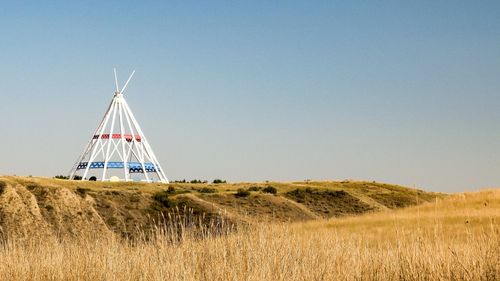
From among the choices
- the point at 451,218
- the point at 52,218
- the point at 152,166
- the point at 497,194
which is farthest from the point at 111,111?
the point at 451,218

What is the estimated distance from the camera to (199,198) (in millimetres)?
63781

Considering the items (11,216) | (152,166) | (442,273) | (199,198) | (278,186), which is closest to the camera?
Answer: (442,273)

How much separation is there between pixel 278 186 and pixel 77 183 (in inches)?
992

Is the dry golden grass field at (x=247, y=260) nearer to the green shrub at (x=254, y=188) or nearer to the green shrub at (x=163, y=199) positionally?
the green shrub at (x=163, y=199)

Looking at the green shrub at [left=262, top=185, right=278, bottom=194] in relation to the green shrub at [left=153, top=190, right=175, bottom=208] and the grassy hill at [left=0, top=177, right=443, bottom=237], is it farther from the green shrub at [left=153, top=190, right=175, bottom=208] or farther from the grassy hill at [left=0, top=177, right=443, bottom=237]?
the green shrub at [left=153, top=190, right=175, bottom=208]

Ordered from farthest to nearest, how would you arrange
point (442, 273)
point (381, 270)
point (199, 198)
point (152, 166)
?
point (152, 166), point (199, 198), point (381, 270), point (442, 273)

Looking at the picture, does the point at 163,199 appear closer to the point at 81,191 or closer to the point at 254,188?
the point at 81,191

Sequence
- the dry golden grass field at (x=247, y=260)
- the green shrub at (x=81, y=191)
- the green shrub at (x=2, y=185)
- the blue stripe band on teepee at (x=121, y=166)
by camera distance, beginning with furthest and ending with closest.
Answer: the blue stripe band on teepee at (x=121, y=166), the green shrub at (x=81, y=191), the green shrub at (x=2, y=185), the dry golden grass field at (x=247, y=260)

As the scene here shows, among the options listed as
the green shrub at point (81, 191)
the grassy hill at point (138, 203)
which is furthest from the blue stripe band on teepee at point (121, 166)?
the green shrub at point (81, 191)

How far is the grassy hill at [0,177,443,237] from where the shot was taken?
52156mm

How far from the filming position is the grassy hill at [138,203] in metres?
52.2

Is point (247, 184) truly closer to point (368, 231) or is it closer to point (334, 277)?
point (368, 231)

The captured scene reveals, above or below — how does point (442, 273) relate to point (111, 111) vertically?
below

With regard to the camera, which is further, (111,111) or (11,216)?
(111,111)
